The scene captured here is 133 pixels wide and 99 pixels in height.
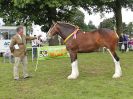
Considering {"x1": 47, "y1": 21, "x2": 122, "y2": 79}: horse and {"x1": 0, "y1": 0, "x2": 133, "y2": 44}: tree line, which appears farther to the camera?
{"x1": 0, "y1": 0, "x2": 133, "y2": 44}: tree line

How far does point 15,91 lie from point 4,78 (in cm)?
329

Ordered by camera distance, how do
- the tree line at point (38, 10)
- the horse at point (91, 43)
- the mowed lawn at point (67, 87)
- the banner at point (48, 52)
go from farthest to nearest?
the tree line at point (38, 10)
the banner at point (48, 52)
the horse at point (91, 43)
the mowed lawn at point (67, 87)

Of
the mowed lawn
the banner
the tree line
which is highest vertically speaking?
the tree line

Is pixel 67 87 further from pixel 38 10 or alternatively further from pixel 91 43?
pixel 38 10

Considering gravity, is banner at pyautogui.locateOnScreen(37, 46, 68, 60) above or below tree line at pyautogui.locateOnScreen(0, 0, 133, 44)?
below

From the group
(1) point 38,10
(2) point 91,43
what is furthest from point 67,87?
(1) point 38,10

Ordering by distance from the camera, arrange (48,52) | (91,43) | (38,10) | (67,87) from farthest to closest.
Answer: (38,10) → (48,52) → (91,43) → (67,87)

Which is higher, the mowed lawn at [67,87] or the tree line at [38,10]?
the tree line at [38,10]

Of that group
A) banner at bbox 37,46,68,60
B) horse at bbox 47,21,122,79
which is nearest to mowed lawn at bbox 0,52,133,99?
horse at bbox 47,21,122,79

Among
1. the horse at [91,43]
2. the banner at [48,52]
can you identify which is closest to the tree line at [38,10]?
the banner at [48,52]

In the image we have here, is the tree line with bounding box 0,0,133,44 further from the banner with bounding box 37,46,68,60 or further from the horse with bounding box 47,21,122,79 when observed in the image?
the horse with bounding box 47,21,122,79

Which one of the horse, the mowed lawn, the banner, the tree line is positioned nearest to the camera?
the mowed lawn

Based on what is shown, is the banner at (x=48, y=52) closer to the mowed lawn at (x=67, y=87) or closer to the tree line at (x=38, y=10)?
the mowed lawn at (x=67, y=87)

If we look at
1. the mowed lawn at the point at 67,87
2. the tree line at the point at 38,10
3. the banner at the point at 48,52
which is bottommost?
the mowed lawn at the point at 67,87
